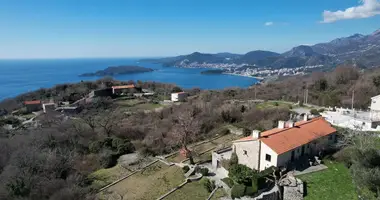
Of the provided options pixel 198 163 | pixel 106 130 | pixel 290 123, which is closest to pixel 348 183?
pixel 290 123

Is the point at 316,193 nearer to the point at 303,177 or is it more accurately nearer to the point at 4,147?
the point at 303,177

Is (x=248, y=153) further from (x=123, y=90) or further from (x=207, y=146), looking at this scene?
(x=123, y=90)

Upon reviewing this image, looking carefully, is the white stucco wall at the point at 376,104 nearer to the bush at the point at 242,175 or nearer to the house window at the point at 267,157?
the house window at the point at 267,157

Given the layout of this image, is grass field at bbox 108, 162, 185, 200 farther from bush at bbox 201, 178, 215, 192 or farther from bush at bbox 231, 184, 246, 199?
bush at bbox 231, 184, 246, 199

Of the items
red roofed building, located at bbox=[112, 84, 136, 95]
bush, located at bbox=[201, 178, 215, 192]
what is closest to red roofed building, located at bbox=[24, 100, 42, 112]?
red roofed building, located at bbox=[112, 84, 136, 95]

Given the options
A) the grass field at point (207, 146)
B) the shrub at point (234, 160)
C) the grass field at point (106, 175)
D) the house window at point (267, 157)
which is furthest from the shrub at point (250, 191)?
the grass field at point (106, 175)

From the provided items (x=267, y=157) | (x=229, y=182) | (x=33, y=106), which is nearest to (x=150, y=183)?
(x=229, y=182)

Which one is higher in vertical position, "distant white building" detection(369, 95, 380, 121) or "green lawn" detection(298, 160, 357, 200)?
"distant white building" detection(369, 95, 380, 121)
